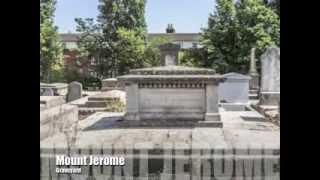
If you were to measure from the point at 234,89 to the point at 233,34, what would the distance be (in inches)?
138

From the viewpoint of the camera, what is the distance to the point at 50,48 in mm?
14938

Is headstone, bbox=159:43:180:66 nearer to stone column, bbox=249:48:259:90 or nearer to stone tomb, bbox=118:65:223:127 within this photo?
stone tomb, bbox=118:65:223:127

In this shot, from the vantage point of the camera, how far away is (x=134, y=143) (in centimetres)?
524

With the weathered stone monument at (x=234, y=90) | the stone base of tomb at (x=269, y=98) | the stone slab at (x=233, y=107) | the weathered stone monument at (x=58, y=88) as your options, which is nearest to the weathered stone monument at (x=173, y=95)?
the stone slab at (x=233, y=107)

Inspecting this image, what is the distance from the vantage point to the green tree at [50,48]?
452 inches

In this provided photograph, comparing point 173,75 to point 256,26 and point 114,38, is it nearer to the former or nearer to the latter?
point 256,26

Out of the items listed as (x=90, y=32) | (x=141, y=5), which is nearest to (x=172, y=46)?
(x=141, y=5)

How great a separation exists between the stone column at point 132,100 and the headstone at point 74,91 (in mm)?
3839

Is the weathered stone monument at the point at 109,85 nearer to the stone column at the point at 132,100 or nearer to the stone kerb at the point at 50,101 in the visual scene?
the stone kerb at the point at 50,101
